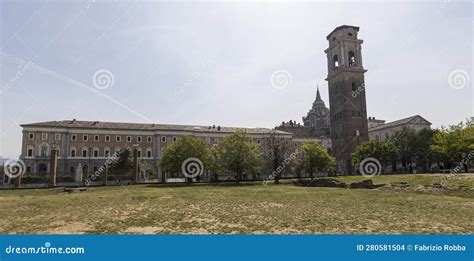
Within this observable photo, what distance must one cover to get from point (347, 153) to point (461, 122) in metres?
27.1

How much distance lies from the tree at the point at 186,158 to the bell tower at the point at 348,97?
116 ft

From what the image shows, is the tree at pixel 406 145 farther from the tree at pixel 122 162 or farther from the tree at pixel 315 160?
the tree at pixel 122 162

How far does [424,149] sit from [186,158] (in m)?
48.3

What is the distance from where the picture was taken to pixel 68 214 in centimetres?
1358

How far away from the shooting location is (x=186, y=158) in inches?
1638

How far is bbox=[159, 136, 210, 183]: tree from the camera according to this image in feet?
136

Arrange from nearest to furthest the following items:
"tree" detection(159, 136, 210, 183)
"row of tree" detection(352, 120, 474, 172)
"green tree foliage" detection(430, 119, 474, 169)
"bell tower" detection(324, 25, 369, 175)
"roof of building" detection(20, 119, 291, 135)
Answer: "green tree foliage" detection(430, 119, 474, 169) → "row of tree" detection(352, 120, 474, 172) → "tree" detection(159, 136, 210, 183) → "roof of building" detection(20, 119, 291, 135) → "bell tower" detection(324, 25, 369, 175)

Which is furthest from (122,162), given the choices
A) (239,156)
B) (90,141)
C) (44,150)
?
(239,156)

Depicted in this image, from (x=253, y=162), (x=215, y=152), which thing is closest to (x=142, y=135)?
(x=215, y=152)

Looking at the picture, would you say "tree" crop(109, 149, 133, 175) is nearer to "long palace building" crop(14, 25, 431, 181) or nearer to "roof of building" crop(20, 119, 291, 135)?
"long palace building" crop(14, 25, 431, 181)

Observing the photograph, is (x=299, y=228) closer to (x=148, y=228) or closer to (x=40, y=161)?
(x=148, y=228)

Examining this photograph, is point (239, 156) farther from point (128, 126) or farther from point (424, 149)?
point (424, 149)

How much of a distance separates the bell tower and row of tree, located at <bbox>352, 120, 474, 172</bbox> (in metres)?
6.77

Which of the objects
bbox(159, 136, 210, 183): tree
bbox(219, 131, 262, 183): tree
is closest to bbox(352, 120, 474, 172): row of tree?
bbox(219, 131, 262, 183): tree
